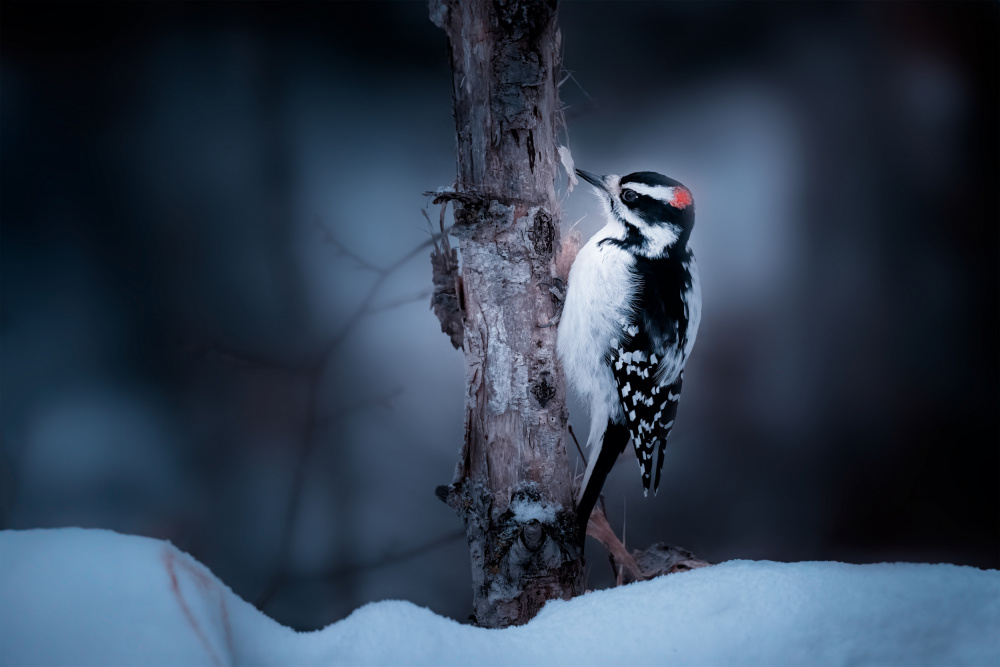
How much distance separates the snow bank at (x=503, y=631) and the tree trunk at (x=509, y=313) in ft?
0.62

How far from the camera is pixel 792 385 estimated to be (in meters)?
1.25

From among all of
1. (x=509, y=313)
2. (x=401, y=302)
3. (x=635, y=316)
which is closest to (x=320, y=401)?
(x=401, y=302)

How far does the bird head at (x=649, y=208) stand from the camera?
948 mm

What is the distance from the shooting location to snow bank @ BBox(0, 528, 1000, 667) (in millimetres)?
469

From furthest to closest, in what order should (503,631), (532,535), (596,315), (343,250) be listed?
(343,250) < (596,315) < (532,535) < (503,631)

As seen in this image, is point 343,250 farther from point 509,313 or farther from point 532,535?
point 532,535

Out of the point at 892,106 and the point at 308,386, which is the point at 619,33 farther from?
the point at 308,386

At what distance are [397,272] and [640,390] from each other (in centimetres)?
58

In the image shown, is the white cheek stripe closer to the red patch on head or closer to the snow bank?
the red patch on head

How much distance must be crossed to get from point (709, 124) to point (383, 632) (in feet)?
3.66

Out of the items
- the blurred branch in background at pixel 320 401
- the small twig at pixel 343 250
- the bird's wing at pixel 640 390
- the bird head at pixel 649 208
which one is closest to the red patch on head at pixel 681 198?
the bird head at pixel 649 208

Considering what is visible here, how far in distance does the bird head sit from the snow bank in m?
0.55

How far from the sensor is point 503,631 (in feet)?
2.16

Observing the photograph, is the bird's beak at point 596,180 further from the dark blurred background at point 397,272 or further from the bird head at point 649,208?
the dark blurred background at point 397,272
